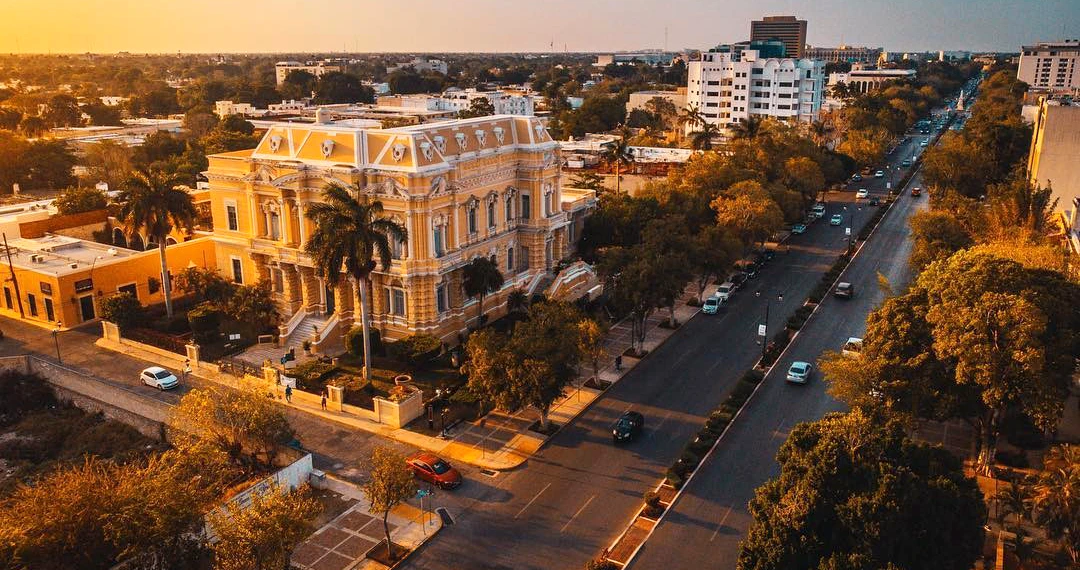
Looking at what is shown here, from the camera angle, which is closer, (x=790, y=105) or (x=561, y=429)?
(x=561, y=429)

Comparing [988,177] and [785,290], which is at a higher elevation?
[988,177]

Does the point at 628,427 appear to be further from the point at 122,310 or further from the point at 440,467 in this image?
the point at 122,310

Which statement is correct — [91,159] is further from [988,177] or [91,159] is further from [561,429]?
[988,177]

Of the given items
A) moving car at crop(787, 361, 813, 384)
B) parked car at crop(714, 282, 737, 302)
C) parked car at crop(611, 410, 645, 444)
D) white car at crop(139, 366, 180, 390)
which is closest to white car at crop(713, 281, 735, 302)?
parked car at crop(714, 282, 737, 302)

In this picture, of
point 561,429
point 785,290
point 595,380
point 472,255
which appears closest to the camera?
point 561,429

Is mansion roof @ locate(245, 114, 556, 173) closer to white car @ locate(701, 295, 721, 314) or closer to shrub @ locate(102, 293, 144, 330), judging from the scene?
shrub @ locate(102, 293, 144, 330)

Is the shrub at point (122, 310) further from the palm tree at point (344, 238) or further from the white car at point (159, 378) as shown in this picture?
the palm tree at point (344, 238)

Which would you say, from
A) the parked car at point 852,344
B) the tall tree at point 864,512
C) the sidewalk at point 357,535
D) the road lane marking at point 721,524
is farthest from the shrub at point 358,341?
the tall tree at point 864,512

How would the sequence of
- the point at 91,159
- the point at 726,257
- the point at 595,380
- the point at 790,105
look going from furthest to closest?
the point at 790,105, the point at 91,159, the point at 726,257, the point at 595,380

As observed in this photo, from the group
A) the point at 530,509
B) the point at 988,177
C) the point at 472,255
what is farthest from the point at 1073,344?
the point at 988,177
